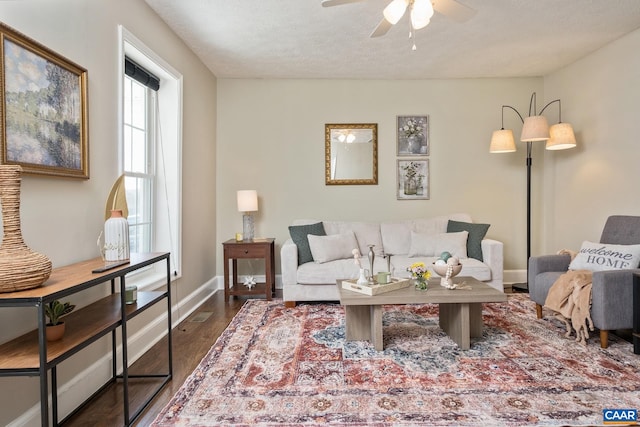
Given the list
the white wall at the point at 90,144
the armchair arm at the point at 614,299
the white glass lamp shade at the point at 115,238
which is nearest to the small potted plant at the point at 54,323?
the white wall at the point at 90,144

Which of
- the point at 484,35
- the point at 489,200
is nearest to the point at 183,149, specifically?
the point at 484,35

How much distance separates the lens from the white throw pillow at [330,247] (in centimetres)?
392

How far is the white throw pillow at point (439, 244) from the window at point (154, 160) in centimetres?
256

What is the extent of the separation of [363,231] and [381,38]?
2.10m

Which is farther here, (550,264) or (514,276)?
(514,276)

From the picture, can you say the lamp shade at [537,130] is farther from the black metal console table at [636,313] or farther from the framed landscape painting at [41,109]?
the framed landscape painting at [41,109]

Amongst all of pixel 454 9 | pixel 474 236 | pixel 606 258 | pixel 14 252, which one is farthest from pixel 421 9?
pixel 474 236

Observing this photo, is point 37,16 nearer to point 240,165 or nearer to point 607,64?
point 240,165

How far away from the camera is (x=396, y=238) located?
4352 mm

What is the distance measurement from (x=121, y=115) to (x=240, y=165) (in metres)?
2.29

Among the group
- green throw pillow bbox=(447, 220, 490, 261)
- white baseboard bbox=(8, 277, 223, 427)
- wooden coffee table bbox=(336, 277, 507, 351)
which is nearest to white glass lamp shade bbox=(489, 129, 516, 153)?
green throw pillow bbox=(447, 220, 490, 261)

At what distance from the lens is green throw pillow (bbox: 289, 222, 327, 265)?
13.2 ft

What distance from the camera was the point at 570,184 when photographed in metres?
4.31

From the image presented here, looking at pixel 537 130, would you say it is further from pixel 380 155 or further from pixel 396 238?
pixel 396 238
